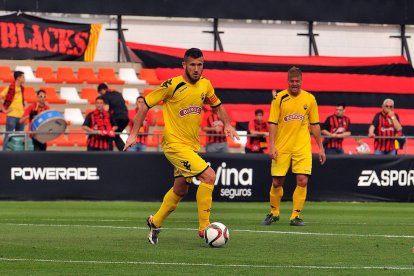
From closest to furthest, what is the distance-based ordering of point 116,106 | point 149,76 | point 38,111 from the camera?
1. point 38,111
2. point 116,106
3. point 149,76

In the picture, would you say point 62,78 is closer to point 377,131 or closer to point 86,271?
point 377,131

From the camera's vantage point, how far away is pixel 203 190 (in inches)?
524

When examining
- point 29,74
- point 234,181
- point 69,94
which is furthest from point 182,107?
point 29,74

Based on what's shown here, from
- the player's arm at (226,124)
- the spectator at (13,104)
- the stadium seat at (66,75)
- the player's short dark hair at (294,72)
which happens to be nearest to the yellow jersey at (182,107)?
the player's arm at (226,124)

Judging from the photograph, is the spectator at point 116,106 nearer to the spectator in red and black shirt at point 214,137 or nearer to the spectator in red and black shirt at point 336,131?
the spectator in red and black shirt at point 214,137

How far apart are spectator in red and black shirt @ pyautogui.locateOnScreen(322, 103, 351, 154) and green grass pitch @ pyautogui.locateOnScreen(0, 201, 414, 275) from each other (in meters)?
5.18

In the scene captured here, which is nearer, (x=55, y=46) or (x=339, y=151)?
(x=339, y=151)

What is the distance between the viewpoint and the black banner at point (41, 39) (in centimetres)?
3152

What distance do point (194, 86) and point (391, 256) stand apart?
121 inches

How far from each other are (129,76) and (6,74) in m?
3.53

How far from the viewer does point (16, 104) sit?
85.0ft

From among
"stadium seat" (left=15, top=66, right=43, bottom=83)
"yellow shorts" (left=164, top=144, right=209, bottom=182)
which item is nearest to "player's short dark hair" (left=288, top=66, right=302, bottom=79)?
"yellow shorts" (left=164, top=144, right=209, bottom=182)

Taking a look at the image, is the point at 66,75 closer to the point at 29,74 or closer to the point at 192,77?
the point at 29,74

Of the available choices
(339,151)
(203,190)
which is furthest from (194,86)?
(339,151)
